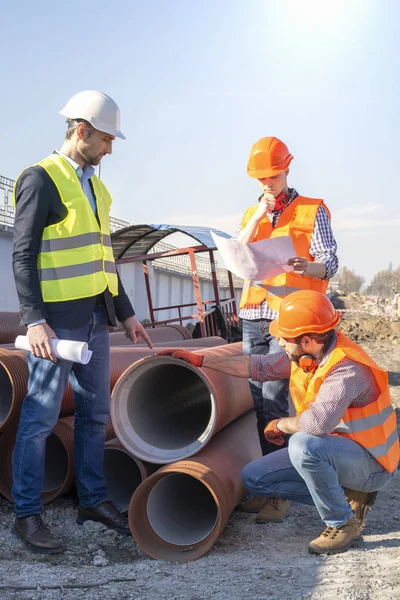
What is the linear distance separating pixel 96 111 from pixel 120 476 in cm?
236

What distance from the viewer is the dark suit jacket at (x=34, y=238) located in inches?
132

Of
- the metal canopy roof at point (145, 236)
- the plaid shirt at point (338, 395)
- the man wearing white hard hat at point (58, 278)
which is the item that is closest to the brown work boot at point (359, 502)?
the plaid shirt at point (338, 395)

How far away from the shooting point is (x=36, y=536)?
3.49 m

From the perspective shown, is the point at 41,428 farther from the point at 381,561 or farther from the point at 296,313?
the point at 381,561

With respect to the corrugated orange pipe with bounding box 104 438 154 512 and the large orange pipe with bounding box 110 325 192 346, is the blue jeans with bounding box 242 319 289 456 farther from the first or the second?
the large orange pipe with bounding box 110 325 192 346

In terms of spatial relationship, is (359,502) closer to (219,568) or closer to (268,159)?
(219,568)

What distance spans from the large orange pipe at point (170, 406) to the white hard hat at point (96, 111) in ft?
4.47

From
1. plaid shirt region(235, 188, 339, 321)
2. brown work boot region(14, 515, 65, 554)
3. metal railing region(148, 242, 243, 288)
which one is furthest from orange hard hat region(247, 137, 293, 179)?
metal railing region(148, 242, 243, 288)

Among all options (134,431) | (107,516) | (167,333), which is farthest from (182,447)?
(167,333)

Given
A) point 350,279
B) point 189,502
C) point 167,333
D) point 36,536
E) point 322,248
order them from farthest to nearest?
point 350,279, point 167,333, point 189,502, point 322,248, point 36,536

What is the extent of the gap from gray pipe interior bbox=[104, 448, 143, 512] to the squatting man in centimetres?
123

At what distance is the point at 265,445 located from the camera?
4.36m

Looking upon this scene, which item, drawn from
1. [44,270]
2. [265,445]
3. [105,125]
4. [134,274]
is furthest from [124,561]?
[134,274]

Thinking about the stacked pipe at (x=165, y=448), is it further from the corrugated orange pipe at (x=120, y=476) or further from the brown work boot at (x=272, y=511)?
the brown work boot at (x=272, y=511)
